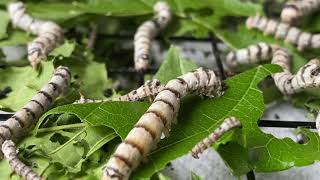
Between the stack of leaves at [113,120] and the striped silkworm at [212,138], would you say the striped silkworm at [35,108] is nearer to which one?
the stack of leaves at [113,120]

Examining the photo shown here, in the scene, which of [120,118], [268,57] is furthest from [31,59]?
[268,57]

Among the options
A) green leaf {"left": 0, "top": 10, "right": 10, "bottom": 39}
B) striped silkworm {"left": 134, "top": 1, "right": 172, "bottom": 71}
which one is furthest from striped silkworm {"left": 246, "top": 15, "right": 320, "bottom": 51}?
green leaf {"left": 0, "top": 10, "right": 10, "bottom": 39}

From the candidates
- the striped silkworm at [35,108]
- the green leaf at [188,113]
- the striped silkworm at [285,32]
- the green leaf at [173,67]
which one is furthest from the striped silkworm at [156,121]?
the striped silkworm at [285,32]

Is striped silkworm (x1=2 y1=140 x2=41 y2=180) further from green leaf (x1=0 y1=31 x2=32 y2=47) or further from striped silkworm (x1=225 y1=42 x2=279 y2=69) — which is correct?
striped silkworm (x1=225 y1=42 x2=279 y2=69)

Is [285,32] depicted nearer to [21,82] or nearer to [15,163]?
[21,82]

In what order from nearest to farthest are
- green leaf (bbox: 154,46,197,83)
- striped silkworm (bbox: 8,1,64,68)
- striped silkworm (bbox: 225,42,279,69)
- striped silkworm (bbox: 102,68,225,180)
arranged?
striped silkworm (bbox: 102,68,225,180) < green leaf (bbox: 154,46,197,83) < striped silkworm (bbox: 8,1,64,68) < striped silkworm (bbox: 225,42,279,69)

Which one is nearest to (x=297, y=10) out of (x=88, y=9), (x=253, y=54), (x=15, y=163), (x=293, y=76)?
(x=253, y=54)
